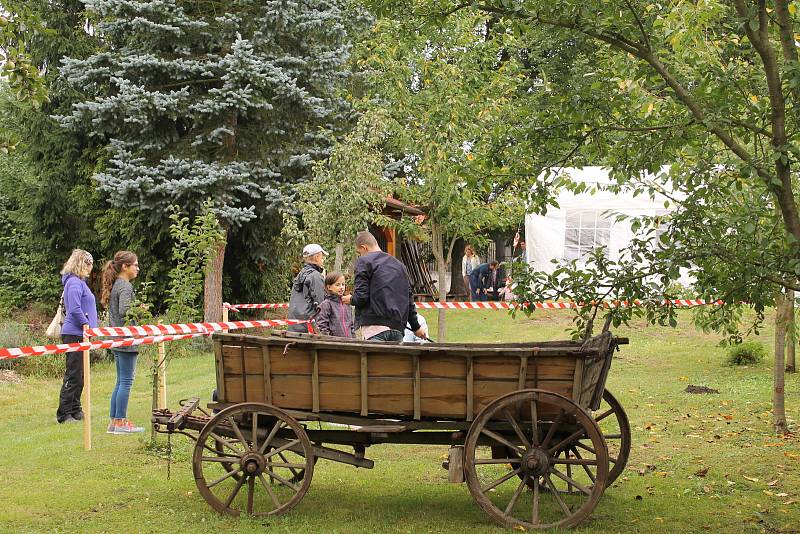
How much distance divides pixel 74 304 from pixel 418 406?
4.97 m

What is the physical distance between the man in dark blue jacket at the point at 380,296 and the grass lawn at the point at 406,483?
1188 mm

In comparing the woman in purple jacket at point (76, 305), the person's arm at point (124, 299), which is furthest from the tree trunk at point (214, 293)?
the person's arm at point (124, 299)

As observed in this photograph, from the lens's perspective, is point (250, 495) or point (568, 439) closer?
point (568, 439)

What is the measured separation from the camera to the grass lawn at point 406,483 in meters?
6.66

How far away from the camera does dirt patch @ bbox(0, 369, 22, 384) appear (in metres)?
14.8

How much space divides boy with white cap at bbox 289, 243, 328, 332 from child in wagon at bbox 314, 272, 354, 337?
913 millimetres

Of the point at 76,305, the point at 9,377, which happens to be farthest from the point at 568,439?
the point at 9,377

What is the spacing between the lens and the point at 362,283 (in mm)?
8414

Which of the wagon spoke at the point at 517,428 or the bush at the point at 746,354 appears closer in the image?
the wagon spoke at the point at 517,428

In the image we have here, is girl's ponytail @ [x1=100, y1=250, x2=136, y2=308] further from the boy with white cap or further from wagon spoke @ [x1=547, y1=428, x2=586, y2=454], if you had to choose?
wagon spoke @ [x1=547, y1=428, x2=586, y2=454]

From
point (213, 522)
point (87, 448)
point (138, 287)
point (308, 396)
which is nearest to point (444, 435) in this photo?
point (308, 396)

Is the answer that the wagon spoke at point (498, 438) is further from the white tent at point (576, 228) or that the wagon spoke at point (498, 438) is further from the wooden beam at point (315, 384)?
the white tent at point (576, 228)

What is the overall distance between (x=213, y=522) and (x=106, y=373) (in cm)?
990

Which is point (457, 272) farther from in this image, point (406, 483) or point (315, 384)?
point (315, 384)
